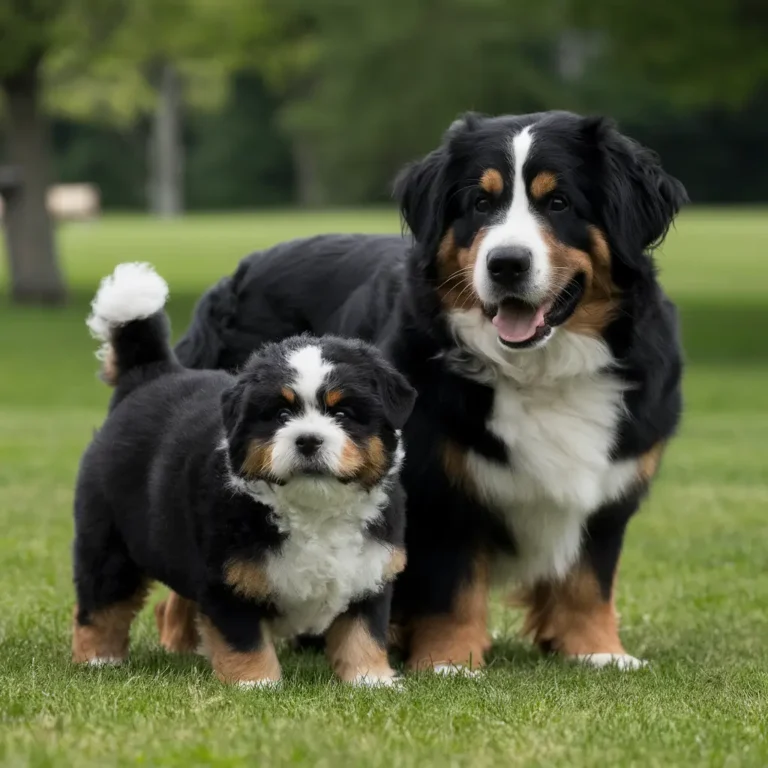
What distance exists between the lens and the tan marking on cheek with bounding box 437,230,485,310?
19.4 ft

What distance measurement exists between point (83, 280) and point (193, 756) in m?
30.8

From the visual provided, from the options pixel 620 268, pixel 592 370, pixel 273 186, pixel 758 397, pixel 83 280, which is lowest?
pixel 273 186

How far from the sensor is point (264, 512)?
5.36 m

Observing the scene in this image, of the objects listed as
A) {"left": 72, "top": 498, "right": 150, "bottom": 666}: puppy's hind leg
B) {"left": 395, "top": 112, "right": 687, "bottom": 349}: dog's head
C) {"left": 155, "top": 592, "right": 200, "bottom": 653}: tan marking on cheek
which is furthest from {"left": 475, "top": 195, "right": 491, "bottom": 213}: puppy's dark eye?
{"left": 155, "top": 592, "right": 200, "bottom": 653}: tan marking on cheek

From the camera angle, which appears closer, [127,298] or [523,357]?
[523,357]

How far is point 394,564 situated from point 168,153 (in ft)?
234

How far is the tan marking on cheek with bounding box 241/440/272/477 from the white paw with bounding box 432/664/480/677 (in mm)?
1154

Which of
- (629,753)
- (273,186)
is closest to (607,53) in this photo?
(629,753)

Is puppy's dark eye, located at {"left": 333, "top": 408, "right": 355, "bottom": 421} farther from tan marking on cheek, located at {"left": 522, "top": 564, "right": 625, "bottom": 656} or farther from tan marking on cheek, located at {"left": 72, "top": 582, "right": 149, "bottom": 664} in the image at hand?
tan marking on cheek, located at {"left": 522, "top": 564, "right": 625, "bottom": 656}

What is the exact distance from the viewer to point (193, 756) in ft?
13.2

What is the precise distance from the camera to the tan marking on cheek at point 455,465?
606 centimetres

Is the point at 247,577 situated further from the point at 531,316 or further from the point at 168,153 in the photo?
the point at 168,153

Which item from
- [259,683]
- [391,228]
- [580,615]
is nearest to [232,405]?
[259,683]

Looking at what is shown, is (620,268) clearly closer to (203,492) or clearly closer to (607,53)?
(203,492)
